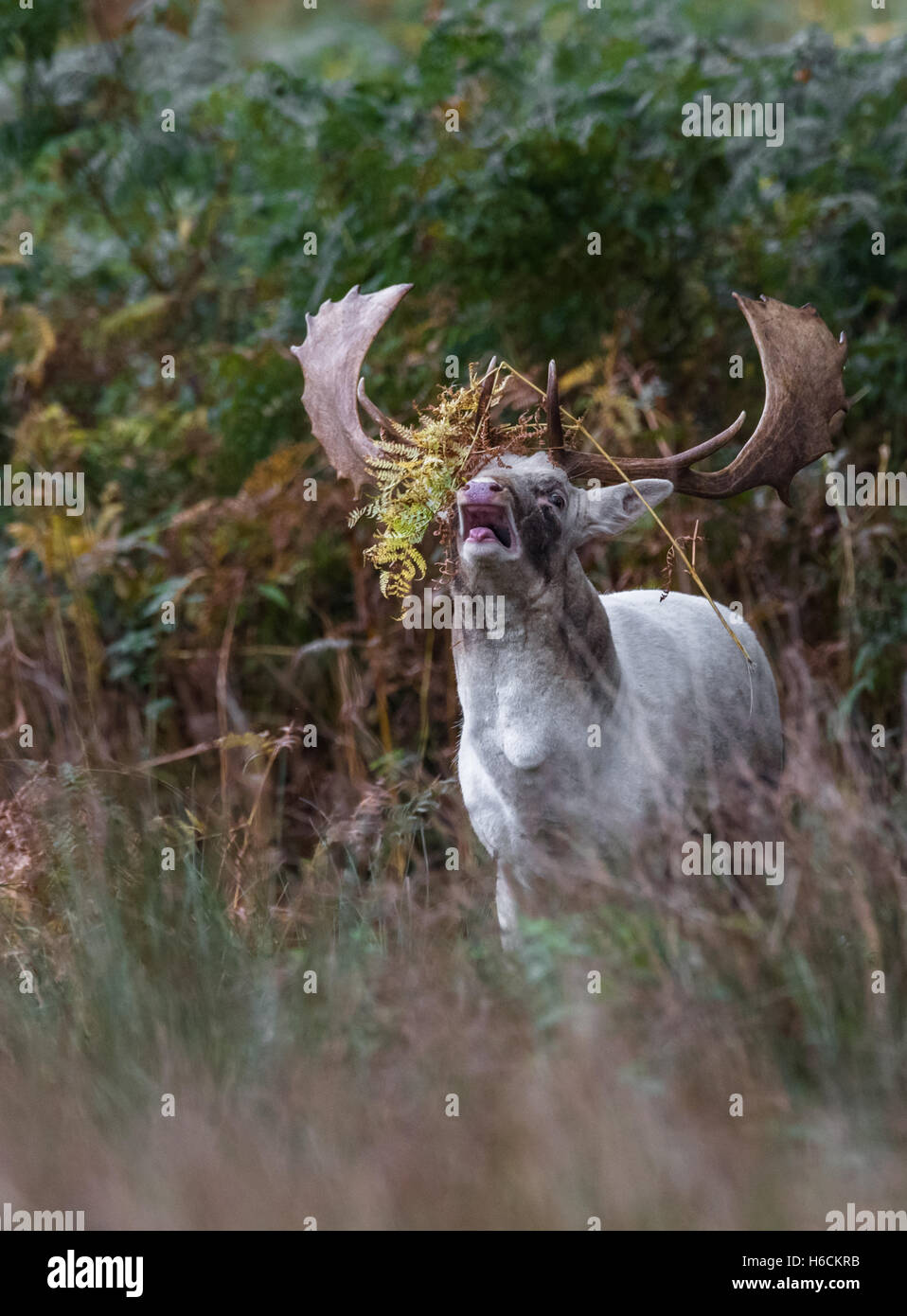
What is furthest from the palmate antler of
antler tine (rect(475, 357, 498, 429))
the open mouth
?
the open mouth

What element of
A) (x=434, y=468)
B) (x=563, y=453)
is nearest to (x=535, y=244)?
(x=563, y=453)

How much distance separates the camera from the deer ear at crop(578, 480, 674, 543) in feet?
15.1

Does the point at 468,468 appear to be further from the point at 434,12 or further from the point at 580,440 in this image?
the point at 434,12

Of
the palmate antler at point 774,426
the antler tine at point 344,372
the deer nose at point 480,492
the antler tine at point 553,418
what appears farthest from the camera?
the antler tine at point 344,372

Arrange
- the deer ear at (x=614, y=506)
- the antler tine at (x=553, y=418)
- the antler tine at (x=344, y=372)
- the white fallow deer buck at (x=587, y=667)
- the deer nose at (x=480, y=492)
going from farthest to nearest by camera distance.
Answer: the antler tine at (x=344, y=372) → the deer ear at (x=614, y=506) → the antler tine at (x=553, y=418) → the white fallow deer buck at (x=587, y=667) → the deer nose at (x=480, y=492)

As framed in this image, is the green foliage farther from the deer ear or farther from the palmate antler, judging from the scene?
the deer ear

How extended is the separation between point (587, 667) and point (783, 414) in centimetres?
110

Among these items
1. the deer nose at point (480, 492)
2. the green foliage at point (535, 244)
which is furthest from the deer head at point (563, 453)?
the green foliage at point (535, 244)

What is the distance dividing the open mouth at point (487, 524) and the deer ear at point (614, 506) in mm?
365

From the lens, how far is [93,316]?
918cm

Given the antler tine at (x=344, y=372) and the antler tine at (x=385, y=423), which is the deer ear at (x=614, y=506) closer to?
the antler tine at (x=385, y=423)

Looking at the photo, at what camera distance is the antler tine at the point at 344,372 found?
498 cm

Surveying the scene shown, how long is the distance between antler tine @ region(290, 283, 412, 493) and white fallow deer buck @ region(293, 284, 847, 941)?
16 mm
